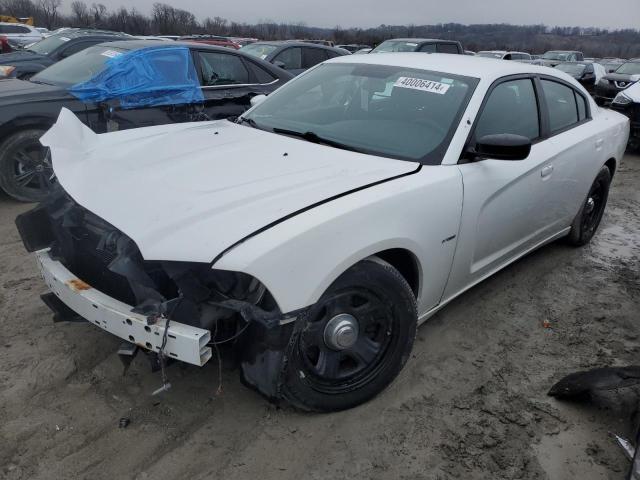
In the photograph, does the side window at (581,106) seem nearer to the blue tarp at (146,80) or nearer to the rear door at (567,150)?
the rear door at (567,150)

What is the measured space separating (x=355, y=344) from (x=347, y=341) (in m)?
0.12

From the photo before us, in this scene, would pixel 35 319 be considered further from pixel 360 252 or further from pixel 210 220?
pixel 360 252

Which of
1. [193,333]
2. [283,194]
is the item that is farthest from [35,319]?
[283,194]

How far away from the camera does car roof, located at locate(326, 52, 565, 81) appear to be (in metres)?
3.10

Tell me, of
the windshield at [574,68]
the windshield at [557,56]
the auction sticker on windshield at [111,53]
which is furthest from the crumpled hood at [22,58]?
the windshield at [557,56]

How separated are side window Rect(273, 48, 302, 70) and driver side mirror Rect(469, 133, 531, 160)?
7.69m

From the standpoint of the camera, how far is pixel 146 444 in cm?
218

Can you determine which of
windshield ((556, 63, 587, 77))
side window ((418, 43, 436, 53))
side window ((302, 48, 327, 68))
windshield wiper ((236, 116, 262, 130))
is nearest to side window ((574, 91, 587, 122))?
windshield wiper ((236, 116, 262, 130))

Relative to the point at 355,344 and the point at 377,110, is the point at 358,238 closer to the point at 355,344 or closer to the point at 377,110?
the point at 355,344

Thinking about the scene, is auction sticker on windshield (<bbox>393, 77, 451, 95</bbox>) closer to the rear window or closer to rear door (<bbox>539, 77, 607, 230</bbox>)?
rear door (<bbox>539, 77, 607, 230</bbox>)

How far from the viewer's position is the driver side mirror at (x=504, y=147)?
2.60 meters

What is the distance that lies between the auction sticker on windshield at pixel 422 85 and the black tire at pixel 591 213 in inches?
76.1

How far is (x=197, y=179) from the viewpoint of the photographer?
237cm

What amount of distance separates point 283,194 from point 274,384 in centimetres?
79
